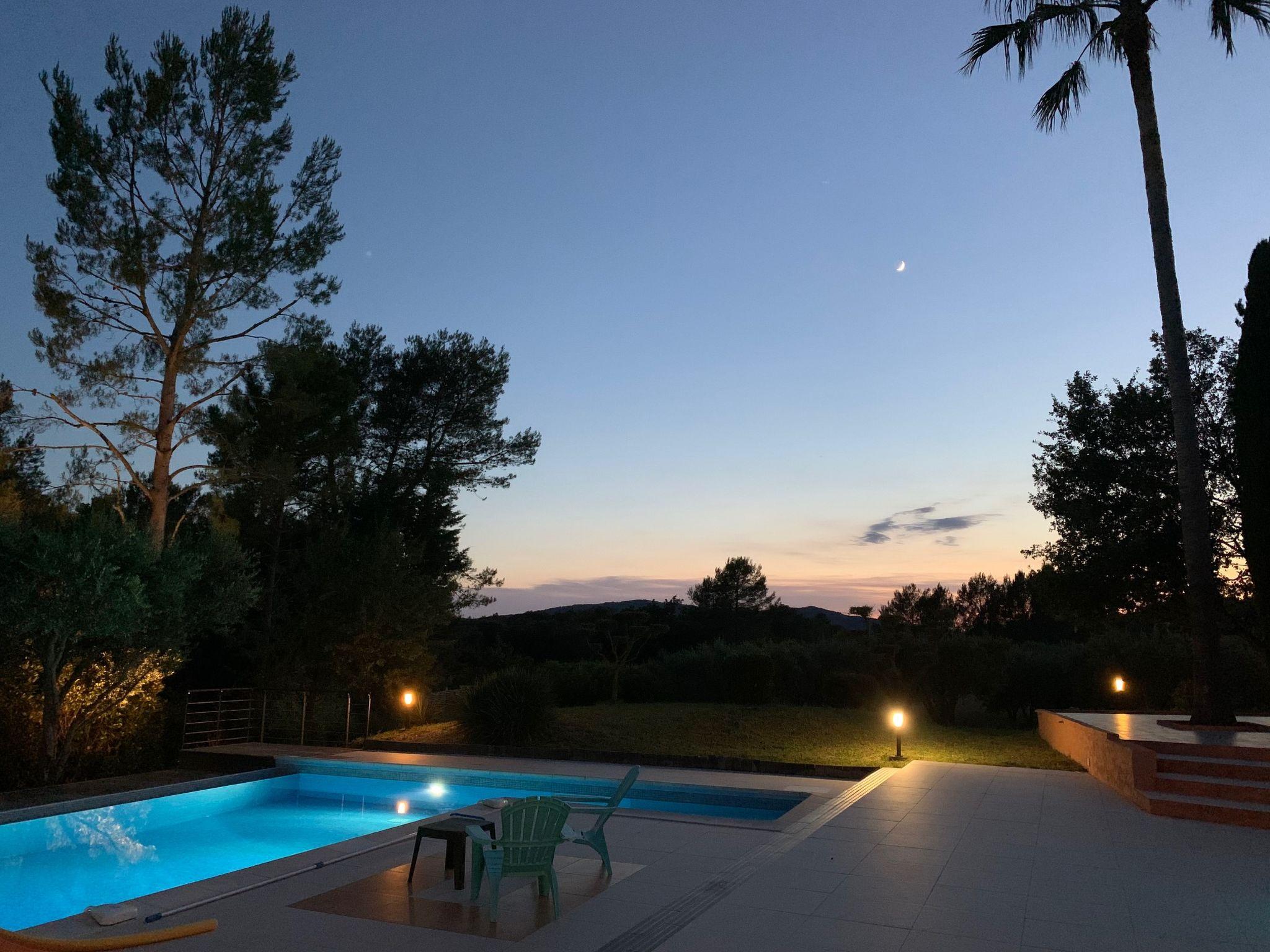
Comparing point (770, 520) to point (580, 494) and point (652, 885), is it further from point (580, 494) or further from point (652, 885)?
point (652, 885)

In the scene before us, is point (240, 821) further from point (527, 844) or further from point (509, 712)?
point (527, 844)

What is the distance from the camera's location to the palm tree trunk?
9508mm

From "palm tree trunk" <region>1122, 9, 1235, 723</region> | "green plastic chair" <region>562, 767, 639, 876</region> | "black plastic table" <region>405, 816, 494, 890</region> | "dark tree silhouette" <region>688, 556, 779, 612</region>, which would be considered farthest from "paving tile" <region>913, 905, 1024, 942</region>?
"dark tree silhouette" <region>688, 556, 779, 612</region>

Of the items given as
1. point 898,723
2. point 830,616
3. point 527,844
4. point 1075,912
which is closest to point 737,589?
point 830,616

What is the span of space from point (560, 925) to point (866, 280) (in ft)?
43.4

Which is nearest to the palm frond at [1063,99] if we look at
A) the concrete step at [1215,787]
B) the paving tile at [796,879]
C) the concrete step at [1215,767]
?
the concrete step at [1215,767]

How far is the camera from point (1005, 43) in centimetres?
1062

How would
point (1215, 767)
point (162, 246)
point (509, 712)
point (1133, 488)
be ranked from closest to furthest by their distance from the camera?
point (1215, 767) < point (162, 246) < point (509, 712) < point (1133, 488)

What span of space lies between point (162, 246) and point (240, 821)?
331 inches

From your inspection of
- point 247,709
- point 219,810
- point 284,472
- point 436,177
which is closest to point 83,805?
point 219,810

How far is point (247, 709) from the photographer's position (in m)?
13.0

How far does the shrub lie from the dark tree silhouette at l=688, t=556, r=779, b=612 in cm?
2944

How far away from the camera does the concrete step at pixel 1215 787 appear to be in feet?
23.8

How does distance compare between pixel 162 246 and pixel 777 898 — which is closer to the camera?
pixel 777 898
